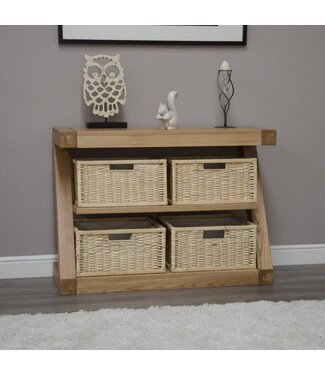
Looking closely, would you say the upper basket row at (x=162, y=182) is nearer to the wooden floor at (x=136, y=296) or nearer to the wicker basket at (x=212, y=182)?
the wicker basket at (x=212, y=182)

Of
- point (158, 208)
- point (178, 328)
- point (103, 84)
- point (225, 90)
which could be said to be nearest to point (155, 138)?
point (158, 208)

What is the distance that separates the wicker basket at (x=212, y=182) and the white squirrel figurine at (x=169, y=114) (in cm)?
18

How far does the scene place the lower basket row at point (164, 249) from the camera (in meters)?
3.06

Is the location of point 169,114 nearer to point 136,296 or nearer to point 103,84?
point 103,84

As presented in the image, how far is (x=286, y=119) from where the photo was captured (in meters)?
3.55

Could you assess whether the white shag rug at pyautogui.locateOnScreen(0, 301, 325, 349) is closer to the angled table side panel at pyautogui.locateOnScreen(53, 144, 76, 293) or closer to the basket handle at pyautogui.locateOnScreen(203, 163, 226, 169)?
the angled table side panel at pyautogui.locateOnScreen(53, 144, 76, 293)

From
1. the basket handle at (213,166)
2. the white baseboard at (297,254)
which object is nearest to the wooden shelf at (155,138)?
the basket handle at (213,166)

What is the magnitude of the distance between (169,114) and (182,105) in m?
0.30

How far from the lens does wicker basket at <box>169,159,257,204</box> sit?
3.10 metres
